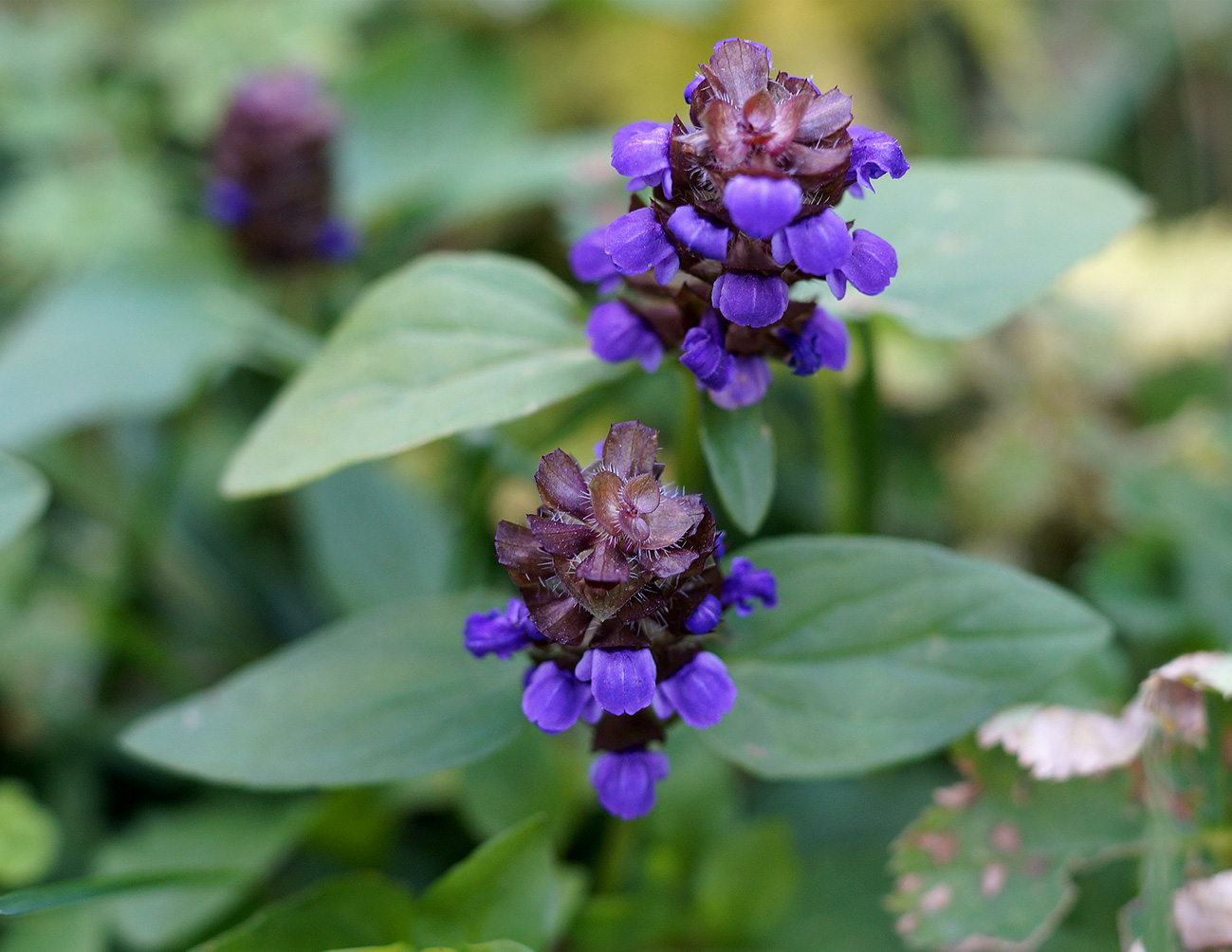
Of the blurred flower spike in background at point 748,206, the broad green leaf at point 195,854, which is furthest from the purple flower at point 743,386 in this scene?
the broad green leaf at point 195,854

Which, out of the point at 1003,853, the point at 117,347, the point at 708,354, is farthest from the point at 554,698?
the point at 117,347

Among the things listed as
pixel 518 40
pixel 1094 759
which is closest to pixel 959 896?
pixel 1094 759

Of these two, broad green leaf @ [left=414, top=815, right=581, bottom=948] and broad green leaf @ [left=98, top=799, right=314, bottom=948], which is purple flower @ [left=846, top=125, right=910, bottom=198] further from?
broad green leaf @ [left=98, top=799, right=314, bottom=948]

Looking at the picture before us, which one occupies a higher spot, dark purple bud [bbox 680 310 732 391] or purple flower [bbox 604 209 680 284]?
purple flower [bbox 604 209 680 284]

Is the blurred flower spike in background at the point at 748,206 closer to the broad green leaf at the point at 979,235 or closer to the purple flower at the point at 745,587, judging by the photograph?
the purple flower at the point at 745,587

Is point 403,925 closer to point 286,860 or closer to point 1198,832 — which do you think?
point 286,860

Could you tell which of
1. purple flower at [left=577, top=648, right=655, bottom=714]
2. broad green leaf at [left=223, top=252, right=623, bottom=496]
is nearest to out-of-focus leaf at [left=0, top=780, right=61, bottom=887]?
broad green leaf at [left=223, top=252, right=623, bottom=496]

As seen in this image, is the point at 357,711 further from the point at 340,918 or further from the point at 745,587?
the point at 745,587
